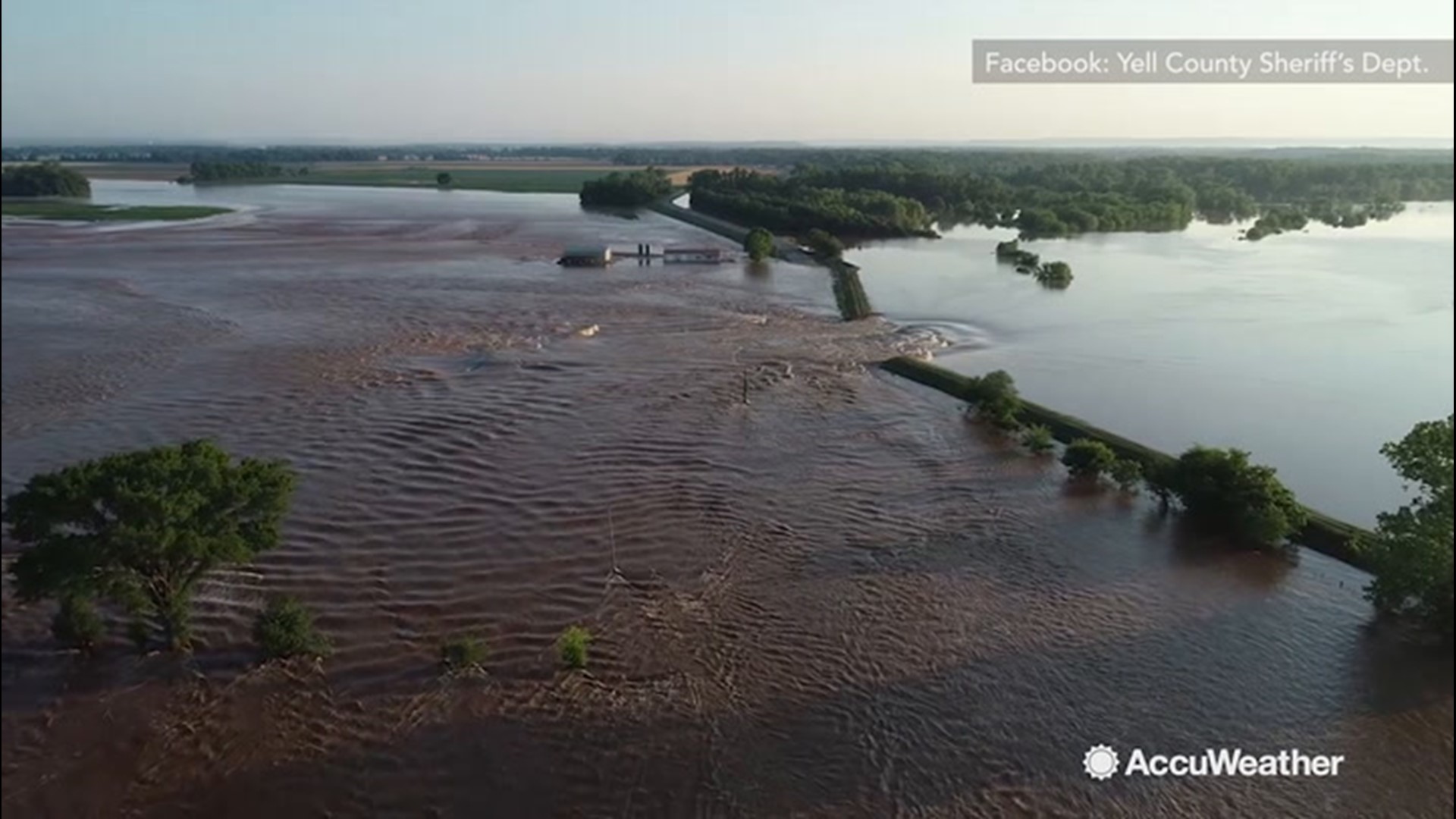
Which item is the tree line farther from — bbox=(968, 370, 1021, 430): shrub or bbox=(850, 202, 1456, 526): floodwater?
bbox=(850, 202, 1456, 526): floodwater

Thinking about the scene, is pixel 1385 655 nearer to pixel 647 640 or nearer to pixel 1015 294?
pixel 647 640

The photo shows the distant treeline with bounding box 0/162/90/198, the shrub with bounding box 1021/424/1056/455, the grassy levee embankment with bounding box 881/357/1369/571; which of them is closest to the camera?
the grassy levee embankment with bounding box 881/357/1369/571

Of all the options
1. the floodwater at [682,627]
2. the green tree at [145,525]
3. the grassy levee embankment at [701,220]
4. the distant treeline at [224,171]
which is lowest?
the floodwater at [682,627]

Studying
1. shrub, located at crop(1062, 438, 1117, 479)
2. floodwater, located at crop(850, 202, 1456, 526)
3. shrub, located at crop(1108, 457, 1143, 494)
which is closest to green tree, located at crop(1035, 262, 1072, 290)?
floodwater, located at crop(850, 202, 1456, 526)

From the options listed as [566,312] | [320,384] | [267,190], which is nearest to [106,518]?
[320,384]

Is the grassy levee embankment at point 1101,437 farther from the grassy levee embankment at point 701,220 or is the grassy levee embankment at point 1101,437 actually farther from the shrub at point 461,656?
the grassy levee embankment at point 701,220

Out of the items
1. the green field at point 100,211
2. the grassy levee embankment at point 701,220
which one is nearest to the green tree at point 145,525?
the green field at point 100,211
